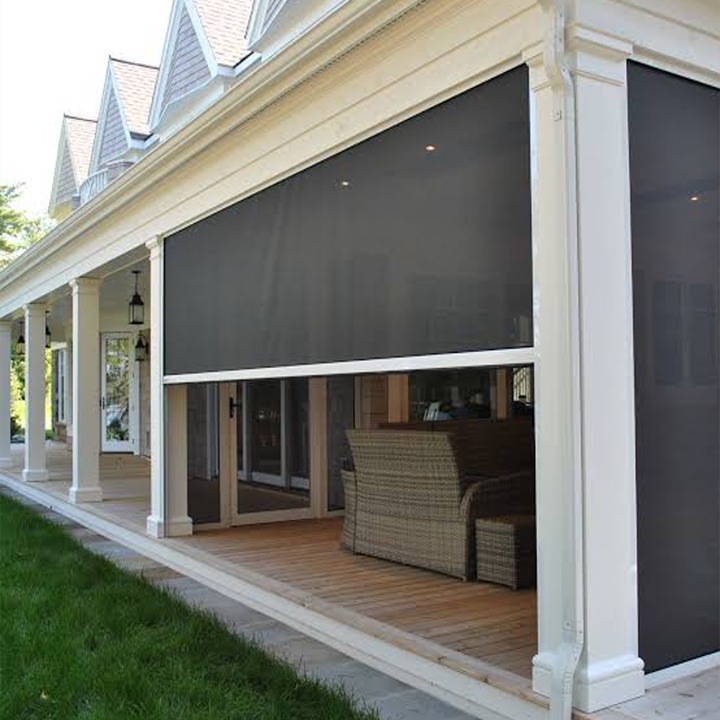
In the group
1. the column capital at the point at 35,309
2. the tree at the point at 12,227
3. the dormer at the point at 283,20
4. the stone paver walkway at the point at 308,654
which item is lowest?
the stone paver walkway at the point at 308,654

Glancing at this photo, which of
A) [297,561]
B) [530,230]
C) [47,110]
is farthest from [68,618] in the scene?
[47,110]

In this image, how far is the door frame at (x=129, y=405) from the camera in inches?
605

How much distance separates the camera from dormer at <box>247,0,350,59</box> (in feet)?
18.1

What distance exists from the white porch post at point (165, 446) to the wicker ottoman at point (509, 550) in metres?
2.57

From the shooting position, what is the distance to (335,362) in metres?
4.06

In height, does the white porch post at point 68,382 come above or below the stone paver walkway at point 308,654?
above

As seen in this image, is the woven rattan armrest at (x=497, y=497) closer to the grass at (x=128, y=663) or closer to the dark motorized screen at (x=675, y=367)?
the grass at (x=128, y=663)

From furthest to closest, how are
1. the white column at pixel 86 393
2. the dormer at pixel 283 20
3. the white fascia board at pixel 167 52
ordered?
the white column at pixel 86 393, the white fascia board at pixel 167 52, the dormer at pixel 283 20

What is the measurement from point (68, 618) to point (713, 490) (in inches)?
120

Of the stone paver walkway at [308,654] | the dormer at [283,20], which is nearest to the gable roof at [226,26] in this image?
the dormer at [283,20]

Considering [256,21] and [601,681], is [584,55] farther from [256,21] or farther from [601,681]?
[256,21]

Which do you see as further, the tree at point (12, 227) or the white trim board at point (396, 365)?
the tree at point (12, 227)

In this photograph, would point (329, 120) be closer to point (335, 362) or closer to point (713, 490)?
point (335, 362)

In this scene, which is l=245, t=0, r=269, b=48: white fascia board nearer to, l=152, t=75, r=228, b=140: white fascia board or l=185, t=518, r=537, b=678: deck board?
l=152, t=75, r=228, b=140: white fascia board
